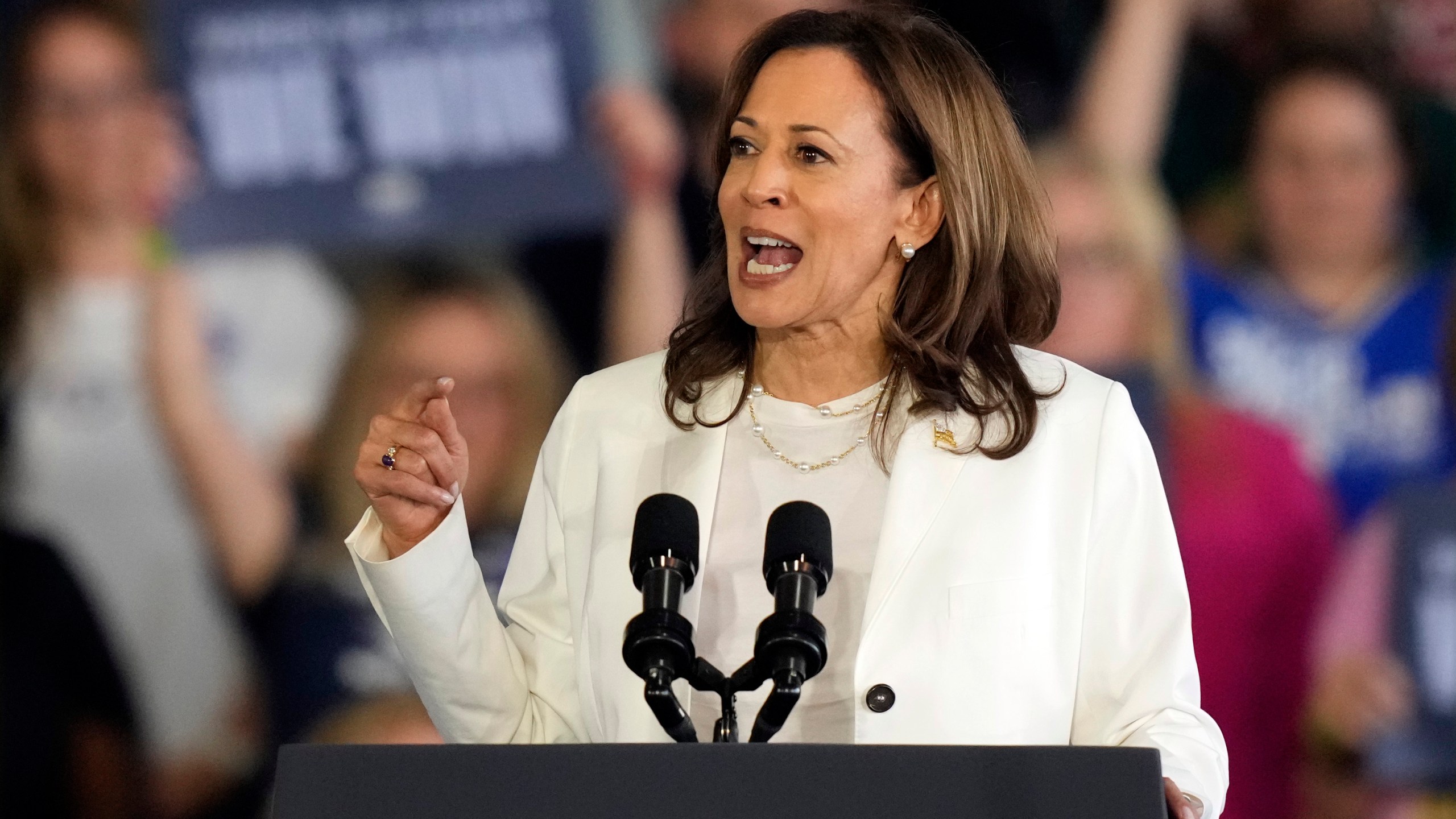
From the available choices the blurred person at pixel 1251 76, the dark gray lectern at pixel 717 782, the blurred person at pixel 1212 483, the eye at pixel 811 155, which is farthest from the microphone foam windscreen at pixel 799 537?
the blurred person at pixel 1251 76

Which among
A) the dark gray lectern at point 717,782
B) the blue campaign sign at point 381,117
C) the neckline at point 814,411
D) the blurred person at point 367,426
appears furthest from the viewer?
the blue campaign sign at point 381,117

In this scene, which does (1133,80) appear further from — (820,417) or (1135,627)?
(1135,627)

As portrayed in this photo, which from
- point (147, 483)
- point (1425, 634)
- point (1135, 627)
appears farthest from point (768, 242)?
point (147, 483)

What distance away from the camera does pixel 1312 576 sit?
159 inches

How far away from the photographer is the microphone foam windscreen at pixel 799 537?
147cm

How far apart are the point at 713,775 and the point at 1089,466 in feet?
2.60

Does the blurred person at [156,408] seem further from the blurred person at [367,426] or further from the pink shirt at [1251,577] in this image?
the pink shirt at [1251,577]

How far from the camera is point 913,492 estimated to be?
186 cm

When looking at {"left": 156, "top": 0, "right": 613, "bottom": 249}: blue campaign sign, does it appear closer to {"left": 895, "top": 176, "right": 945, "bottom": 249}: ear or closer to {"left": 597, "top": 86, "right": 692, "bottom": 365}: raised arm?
{"left": 597, "top": 86, "right": 692, "bottom": 365}: raised arm

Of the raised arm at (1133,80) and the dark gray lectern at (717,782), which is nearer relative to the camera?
the dark gray lectern at (717,782)

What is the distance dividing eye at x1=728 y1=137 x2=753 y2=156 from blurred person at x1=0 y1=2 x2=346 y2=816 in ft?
7.94

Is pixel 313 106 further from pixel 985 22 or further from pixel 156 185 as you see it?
pixel 985 22

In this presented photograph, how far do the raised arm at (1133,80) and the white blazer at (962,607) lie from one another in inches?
89.9

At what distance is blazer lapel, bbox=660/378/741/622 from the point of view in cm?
195
